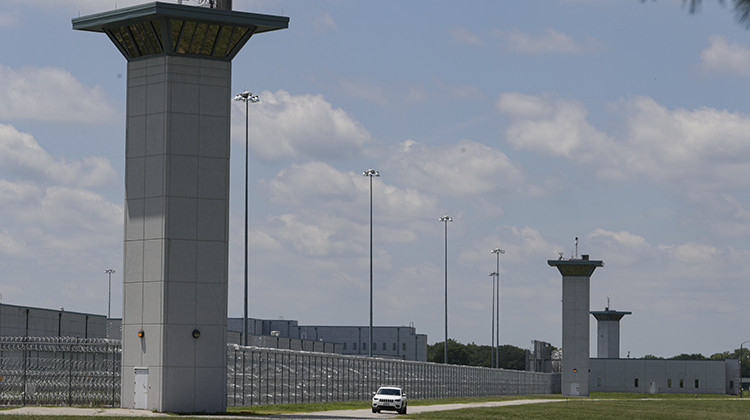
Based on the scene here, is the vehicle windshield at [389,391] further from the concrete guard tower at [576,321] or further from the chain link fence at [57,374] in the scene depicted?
the concrete guard tower at [576,321]

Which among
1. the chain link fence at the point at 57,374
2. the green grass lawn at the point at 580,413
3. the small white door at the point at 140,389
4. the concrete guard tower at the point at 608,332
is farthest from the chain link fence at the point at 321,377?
the concrete guard tower at the point at 608,332

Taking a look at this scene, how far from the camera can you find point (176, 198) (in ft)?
157

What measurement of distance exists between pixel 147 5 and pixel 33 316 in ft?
102

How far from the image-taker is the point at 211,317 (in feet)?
159

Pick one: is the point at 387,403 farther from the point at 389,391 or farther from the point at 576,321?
the point at 576,321

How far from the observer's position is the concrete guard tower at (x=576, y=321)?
132625 millimetres

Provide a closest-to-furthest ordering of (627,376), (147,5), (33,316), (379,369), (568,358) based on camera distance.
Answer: (147,5), (33,316), (379,369), (568,358), (627,376)

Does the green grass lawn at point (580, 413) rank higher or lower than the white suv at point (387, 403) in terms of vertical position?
lower

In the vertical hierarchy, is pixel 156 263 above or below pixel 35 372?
above

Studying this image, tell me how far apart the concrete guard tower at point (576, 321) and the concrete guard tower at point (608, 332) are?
45.5 metres

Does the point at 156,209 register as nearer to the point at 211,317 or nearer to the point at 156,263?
the point at 156,263

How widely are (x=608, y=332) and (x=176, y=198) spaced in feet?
468

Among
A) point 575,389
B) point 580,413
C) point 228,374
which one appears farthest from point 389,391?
point 575,389

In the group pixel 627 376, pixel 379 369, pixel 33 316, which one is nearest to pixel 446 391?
pixel 379 369
